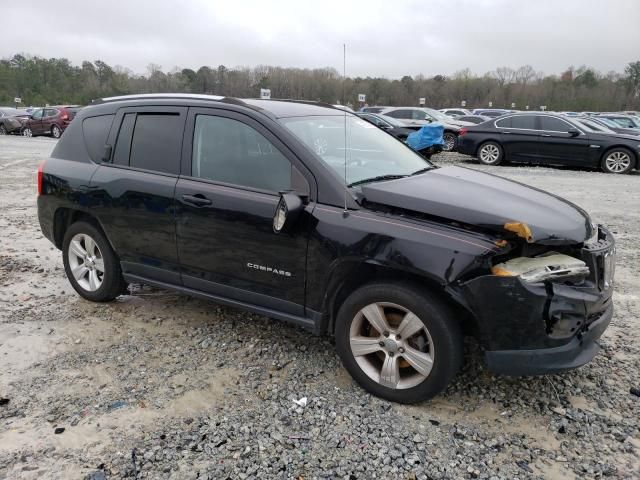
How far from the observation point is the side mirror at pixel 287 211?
308 centimetres

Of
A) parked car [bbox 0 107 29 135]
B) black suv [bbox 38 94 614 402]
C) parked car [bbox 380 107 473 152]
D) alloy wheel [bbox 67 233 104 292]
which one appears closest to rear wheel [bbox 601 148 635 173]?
parked car [bbox 380 107 473 152]

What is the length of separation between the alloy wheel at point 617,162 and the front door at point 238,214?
1302 cm

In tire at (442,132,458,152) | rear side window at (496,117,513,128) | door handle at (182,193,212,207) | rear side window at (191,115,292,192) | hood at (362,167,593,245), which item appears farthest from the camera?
tire at (442,132,458,152)

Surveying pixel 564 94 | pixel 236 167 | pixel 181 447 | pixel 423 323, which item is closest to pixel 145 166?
pixel 236 167

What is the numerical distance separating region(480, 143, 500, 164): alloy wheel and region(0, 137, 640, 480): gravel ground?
1111cm

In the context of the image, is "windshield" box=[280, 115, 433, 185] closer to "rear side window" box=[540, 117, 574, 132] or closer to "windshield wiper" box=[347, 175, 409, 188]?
"windshield wiper" box=[347, 175, 409, 188]

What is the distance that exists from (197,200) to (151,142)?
30.7 inches

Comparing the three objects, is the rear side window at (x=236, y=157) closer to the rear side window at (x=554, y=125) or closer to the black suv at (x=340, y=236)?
the black suv at (x=340, y=236)

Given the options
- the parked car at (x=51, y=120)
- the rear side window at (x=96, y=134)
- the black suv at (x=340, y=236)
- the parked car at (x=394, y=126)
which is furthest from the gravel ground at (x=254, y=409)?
the parked car at (x=51, y=120)

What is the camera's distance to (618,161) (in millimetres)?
13547

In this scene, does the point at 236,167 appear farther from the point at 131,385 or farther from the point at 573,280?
the point at 573,280

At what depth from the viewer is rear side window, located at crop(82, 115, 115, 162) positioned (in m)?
4.32

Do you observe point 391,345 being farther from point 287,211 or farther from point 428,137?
point 428,137

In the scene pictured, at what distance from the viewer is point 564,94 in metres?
75.9
